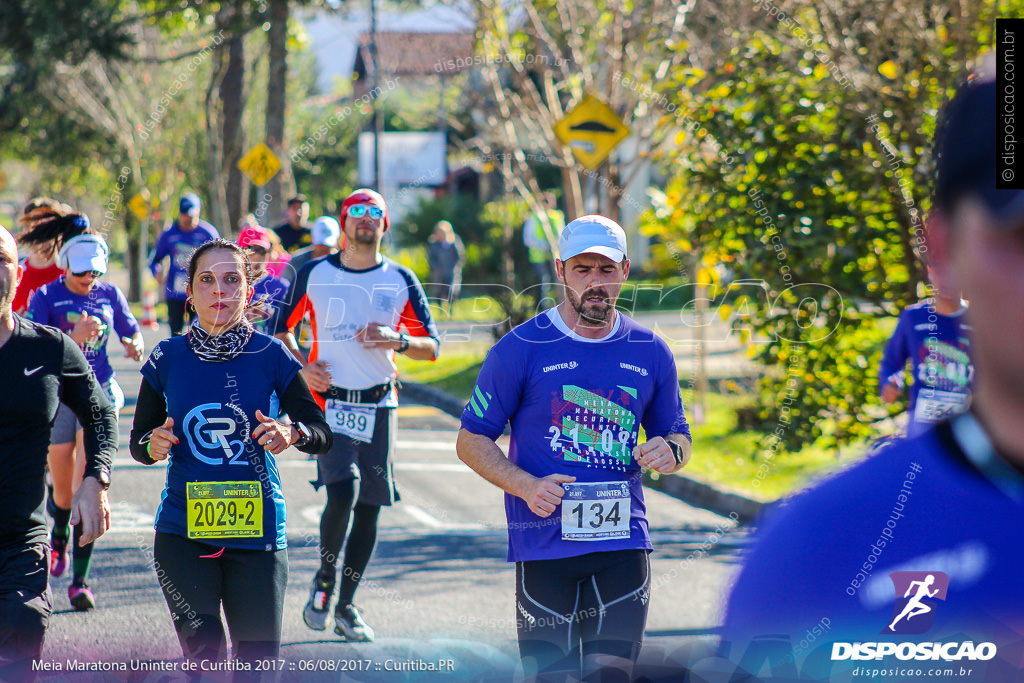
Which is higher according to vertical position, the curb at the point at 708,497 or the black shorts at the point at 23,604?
the black shorts at the point at 23,604

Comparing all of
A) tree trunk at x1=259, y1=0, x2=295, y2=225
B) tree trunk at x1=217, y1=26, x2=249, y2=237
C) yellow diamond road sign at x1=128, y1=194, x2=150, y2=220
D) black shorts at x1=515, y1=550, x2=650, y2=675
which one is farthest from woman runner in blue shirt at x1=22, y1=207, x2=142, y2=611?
yellow diamond road sign at x1=128, y1=194, x2=150, y2=220

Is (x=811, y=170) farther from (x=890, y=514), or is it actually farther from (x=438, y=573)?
(x=890, y=514)

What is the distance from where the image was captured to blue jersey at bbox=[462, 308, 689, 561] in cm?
365

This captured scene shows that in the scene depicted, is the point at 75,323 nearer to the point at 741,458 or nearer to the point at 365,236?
the point at 365,236

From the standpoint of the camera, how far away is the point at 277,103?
18.8 metres

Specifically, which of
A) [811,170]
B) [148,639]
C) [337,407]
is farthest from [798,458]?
[148,639]

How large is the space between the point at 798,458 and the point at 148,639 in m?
6.63

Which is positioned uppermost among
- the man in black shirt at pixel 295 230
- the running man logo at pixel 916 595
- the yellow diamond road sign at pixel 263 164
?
the yellow diamond road sign at pixel 263 164

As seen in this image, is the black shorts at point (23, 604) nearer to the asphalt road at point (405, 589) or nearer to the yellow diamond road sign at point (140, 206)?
the asphalt road at point (405, 589)

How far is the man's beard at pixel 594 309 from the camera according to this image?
3756 mm

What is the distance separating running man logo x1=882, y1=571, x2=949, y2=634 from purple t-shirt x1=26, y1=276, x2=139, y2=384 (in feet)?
18.5

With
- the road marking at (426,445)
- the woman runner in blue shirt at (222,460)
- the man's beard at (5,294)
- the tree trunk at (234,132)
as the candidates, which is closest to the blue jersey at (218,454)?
the woman runner in blue shirt at (222,460)

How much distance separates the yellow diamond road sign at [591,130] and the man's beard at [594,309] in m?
6.63

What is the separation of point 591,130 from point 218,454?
23.4 feet
